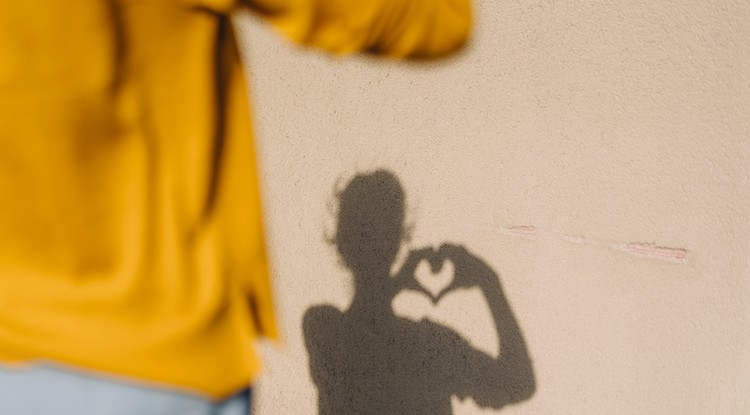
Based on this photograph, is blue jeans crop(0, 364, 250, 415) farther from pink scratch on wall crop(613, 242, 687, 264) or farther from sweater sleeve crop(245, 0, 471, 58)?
pink scratch on wall crop(613, 242, 687, 264)

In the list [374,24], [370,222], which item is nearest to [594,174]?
[370,222]

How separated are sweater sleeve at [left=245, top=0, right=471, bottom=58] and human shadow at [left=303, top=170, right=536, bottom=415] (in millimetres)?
1559

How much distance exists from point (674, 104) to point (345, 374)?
5.70 feet

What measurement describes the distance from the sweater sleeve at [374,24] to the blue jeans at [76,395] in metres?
0.50

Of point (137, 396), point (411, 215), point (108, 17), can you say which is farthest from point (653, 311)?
point (108, 17)

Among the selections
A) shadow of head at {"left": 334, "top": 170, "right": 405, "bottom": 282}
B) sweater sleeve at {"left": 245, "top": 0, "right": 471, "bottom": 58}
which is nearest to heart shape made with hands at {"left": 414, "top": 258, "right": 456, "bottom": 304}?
shadow of head at {"left": 334, "top": 170, "right": 405, "bottom": 282}

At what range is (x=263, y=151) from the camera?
312 centimetres

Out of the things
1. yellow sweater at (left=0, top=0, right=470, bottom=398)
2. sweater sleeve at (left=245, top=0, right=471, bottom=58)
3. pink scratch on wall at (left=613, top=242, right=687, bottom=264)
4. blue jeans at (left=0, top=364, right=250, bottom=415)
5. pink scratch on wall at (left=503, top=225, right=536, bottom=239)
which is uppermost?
sweater sleeve at (left=245, top=0, right=471, bottom=58)

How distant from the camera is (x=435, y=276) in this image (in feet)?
8.84

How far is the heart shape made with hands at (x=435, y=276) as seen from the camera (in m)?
2.65

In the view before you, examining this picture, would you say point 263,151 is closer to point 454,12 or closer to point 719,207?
point 719,207

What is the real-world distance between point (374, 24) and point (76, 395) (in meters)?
0.63

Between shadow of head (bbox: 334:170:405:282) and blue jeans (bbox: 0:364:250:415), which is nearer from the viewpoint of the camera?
blue jeans (bbox: 0:364:250:415)

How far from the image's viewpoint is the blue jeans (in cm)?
95
